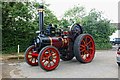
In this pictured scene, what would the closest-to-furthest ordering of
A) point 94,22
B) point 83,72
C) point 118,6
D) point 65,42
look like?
point 83,72
point 65,42
point 94,22
point 118,6

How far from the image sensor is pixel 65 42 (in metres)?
10.6

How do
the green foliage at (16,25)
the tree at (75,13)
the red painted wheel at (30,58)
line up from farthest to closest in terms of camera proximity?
the tree at (75,13) < the green foliage at (16,25) < the red painted wheel at (30,58)

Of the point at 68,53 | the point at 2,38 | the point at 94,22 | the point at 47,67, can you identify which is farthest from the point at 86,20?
the point at 47,67

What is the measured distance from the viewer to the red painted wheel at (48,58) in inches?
344

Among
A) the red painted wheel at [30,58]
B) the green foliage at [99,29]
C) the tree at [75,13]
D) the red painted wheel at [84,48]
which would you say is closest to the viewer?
Answer: the red painted wheel at [30,58]

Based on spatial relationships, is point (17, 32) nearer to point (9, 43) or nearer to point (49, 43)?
point (9, 43)

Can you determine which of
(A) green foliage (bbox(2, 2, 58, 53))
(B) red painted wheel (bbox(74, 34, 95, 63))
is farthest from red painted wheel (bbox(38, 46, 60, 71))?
(A) green foliage (bbox(2, 2, 58, 53))

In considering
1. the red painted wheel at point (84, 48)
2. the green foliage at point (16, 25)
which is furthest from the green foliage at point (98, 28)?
the red painted wheel at point (84, 48)

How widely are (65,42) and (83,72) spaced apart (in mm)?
2438

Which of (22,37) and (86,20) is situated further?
(86,20)

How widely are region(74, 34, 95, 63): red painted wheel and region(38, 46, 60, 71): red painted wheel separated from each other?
1590 mm

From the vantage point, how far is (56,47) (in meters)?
10.3

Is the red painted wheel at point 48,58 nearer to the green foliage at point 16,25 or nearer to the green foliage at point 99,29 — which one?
the green foliage at point 16,25

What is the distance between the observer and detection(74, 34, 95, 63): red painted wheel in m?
10.4
